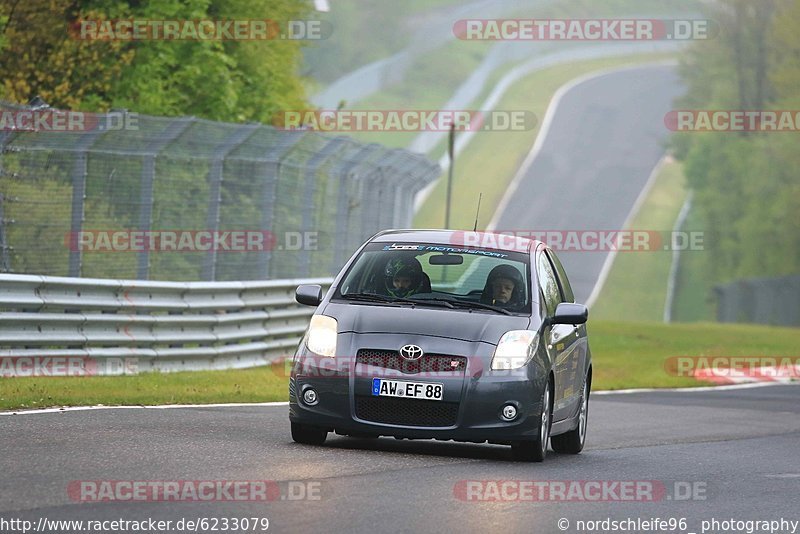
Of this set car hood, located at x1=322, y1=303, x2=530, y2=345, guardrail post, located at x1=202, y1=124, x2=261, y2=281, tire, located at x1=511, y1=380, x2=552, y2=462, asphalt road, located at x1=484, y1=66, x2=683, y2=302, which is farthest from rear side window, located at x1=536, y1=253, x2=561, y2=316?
asphalt road, located at x1=484, y1=66, x2=683, y2=302

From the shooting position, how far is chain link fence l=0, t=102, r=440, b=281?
1822 centimetres

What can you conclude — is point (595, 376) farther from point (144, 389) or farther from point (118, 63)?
point (144, 389)

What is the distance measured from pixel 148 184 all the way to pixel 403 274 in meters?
8.22

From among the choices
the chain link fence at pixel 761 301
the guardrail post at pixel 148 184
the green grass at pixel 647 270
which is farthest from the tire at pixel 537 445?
the green grass at pixel 647 270

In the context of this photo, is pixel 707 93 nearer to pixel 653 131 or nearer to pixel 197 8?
pixel 653 131

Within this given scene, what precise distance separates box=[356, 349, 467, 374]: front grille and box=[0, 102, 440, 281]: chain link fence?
268 inches

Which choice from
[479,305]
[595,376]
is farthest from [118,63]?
[479,305]

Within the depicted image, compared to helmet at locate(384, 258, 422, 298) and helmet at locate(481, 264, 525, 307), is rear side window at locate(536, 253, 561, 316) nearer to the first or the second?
helmet at locate(481, 264, 525, 307)

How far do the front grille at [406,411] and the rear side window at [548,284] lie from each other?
140cm

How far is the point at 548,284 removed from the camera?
12.7m

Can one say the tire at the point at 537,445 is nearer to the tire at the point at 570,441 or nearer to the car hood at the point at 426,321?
the car hood at the point at 426,321

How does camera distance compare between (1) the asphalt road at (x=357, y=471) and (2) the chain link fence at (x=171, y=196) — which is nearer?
(1) the asphalt road at (x=357, y=471)

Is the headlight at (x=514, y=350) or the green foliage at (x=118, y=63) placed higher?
the green foliage at (x=118, y=63)

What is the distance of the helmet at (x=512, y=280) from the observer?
12039 millimetres
